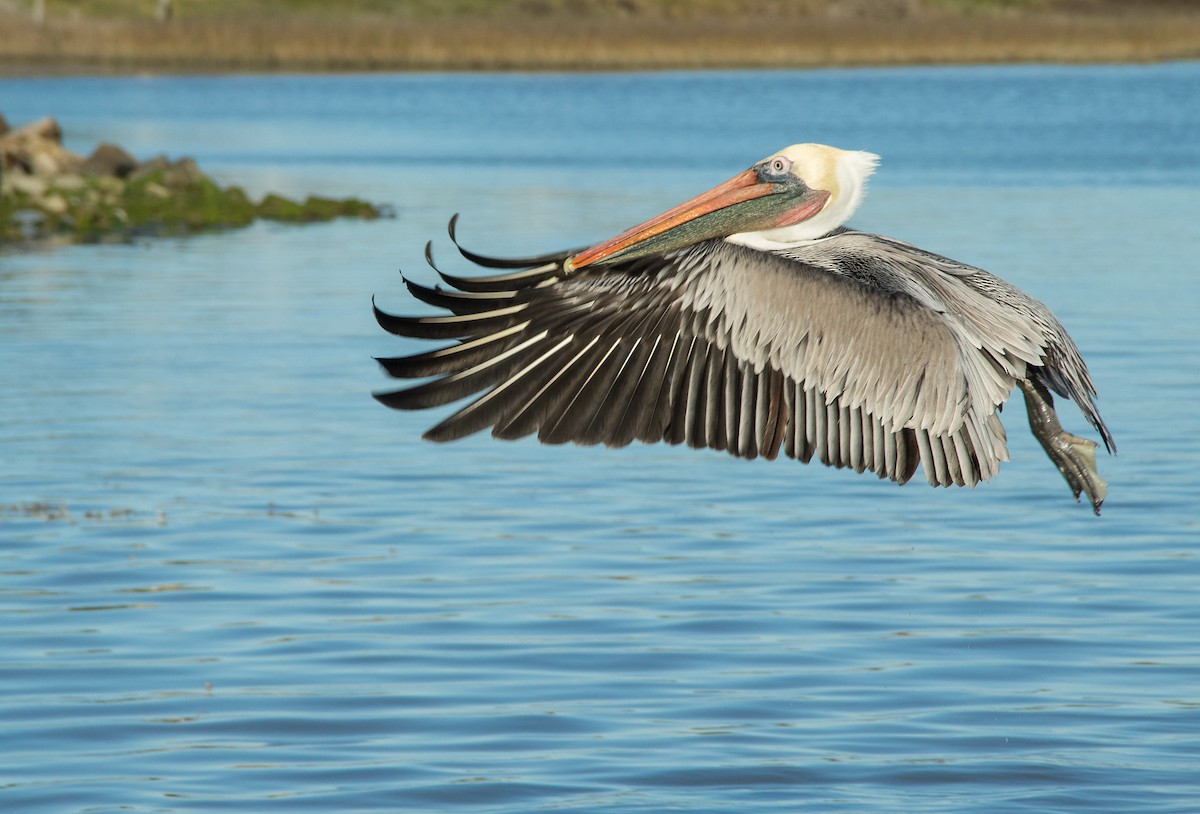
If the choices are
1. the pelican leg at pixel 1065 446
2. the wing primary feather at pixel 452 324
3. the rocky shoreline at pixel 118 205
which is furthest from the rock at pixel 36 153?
the pelican leg at pixel 1065 446

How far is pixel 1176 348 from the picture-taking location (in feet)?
36.8

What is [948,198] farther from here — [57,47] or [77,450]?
[57,47]

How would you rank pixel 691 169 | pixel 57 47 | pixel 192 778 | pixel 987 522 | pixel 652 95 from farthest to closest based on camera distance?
pixel 57 47
pixel 652 95
pixel 691 169
pixel 987 522
pixel 192 778

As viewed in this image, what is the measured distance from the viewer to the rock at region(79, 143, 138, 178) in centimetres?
2230

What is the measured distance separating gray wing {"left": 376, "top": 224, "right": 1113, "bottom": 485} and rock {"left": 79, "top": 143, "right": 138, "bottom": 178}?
1842 centimetres

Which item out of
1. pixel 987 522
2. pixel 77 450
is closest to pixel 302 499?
pixel 77 450

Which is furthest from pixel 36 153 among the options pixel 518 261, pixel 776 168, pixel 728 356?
pixel 728 356

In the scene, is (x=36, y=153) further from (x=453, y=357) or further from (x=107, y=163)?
(x=453, y=357)

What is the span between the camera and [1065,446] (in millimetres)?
5137

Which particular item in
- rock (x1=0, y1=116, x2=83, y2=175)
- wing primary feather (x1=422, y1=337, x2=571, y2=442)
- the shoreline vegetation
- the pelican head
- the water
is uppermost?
the shoreline vegetation

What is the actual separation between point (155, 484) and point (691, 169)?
1725cm

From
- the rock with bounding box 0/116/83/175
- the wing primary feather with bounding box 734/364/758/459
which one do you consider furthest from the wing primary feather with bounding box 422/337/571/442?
the rock with bounding box 0/116/83/175

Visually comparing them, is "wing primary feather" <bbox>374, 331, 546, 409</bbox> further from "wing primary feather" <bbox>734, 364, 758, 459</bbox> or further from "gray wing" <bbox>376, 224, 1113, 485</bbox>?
"wing primary feather" <bbox>734, 364, 758, 459</bbox>

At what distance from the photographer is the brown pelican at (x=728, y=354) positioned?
470 cm
